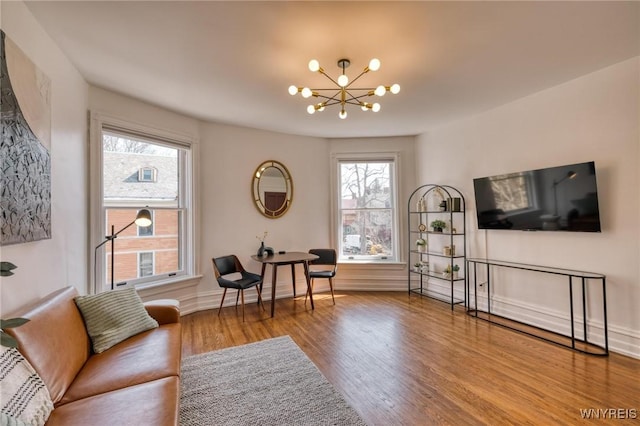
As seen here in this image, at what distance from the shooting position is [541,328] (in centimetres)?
323

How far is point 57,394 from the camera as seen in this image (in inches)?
57.4

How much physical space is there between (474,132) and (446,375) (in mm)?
3068

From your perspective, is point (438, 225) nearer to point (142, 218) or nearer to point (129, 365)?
point (142, 218)

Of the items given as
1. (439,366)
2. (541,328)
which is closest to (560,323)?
(541,328)

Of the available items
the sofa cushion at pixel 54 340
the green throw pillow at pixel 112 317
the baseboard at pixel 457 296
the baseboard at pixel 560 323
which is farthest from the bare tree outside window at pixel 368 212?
the sofa cushion at pixel 54 340

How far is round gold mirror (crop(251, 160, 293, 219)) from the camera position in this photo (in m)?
4.57

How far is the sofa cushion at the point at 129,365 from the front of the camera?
1.54 metres

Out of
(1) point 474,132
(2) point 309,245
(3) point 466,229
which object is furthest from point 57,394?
(1) point 474,132

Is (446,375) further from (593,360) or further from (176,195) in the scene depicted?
(176,195)

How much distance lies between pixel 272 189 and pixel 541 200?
11.3 ft

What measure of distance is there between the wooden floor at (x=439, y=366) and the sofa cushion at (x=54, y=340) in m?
1.14

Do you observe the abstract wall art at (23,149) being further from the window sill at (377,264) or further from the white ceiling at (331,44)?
the window sill at (377,264)

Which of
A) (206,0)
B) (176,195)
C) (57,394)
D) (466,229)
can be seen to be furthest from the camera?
(466,229)

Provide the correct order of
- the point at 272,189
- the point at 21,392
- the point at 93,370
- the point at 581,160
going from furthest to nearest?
the point at 272,189, the point at 581,160, the point at 93,370, the point at 21,392
